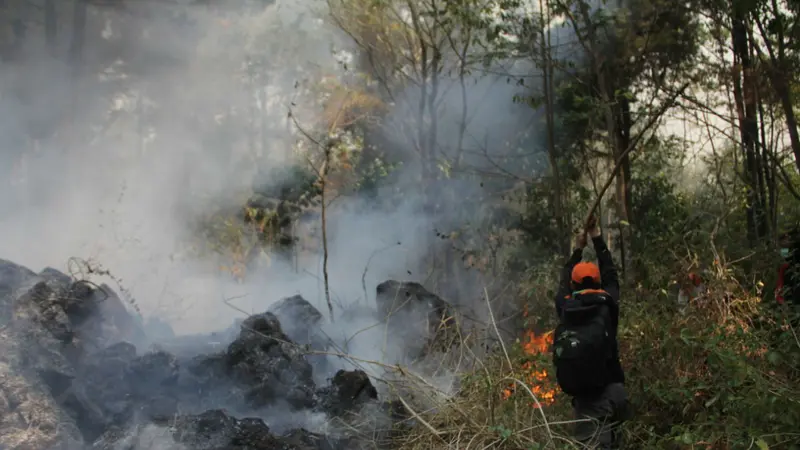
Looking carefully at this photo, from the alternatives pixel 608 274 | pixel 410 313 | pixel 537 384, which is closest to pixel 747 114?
pixel 608 274

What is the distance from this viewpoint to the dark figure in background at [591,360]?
4.16 metres

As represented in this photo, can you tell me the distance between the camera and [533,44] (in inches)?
332

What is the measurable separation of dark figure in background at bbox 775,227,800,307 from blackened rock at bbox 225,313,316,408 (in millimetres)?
3746

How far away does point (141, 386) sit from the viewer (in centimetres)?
596

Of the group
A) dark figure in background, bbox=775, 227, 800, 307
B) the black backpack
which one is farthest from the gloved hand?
dark figure in background, bbox=775, 227, 800, 307

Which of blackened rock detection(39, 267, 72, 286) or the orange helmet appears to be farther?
blackened rock detection(39, 267, 72, 286)

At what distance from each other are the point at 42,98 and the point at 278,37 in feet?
14.4

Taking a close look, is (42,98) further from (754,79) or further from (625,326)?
(754,79)

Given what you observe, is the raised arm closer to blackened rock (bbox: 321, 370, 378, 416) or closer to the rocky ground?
the rocky ground

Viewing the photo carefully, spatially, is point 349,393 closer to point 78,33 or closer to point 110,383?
point 110,383

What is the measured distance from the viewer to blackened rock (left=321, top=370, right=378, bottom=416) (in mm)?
5848

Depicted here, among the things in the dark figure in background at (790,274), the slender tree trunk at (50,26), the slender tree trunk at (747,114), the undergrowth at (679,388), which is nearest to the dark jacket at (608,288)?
the undergrowth at (679,388)

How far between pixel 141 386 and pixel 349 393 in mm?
1714

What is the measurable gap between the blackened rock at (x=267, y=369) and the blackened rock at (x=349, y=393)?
297 millimetres
